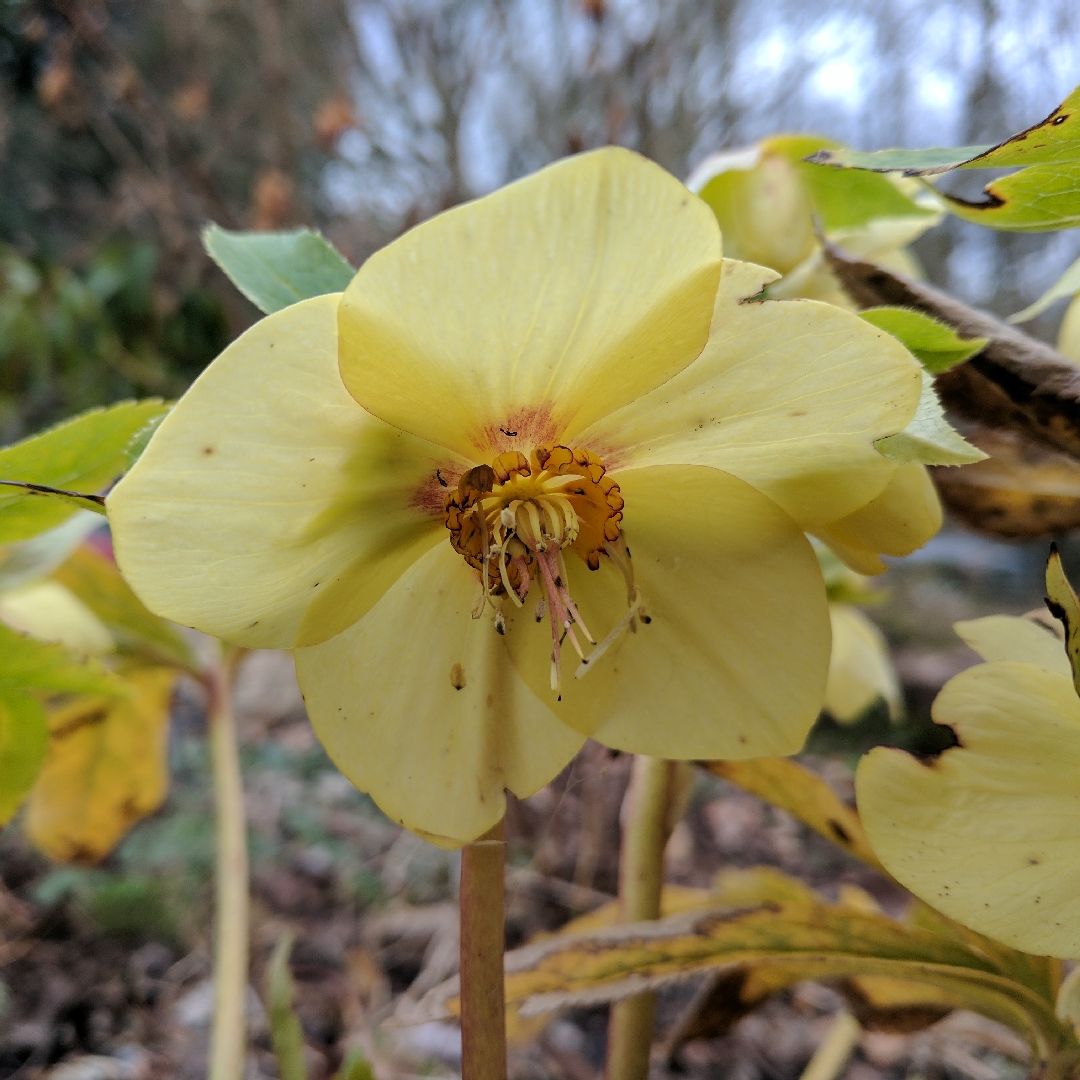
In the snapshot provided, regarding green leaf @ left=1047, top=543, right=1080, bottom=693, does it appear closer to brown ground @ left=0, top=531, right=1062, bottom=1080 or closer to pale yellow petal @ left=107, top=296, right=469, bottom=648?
pale yellow petal @ left=107, top=296, right=469, bottom=648

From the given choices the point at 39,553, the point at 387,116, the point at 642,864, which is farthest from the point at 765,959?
the point at 387,116

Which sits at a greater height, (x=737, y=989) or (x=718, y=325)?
(x=718, y=325)

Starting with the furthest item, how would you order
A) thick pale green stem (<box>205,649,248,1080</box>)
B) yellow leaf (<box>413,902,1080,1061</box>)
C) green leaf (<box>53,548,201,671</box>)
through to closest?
1. green leaf (<box>53,548,201,671</box>)
2. thick pale green stem (<box>205,649,248,1080</box>)
3. yellow leaf (<box>413,902,1080,1061</box>)

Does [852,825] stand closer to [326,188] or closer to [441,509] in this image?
[441,509]

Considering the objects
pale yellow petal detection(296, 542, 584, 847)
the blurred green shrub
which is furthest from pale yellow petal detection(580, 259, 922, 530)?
the blurred green shrub

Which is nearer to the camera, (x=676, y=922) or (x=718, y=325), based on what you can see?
→ (x=718, y=325)

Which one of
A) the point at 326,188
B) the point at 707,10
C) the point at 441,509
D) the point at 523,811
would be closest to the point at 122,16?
the point at 326,188

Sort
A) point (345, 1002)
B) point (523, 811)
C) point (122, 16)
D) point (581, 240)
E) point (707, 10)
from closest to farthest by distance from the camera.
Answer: point (581, 240)
point (345, 1002)
point (523, 811)
point (707, 10)
point (122, 16)

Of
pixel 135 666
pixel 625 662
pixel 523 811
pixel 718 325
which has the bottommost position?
pixel 523 811
